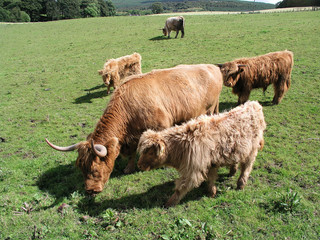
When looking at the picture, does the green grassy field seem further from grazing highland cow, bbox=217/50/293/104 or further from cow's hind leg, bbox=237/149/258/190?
grazing highland cow, bbox=217/50/293/104

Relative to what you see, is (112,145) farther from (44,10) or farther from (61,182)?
(44,10)

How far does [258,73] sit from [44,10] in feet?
277

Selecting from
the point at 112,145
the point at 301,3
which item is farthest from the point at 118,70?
the point at 301,3

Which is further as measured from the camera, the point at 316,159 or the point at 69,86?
the point at 69,86

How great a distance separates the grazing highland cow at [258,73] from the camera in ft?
26.7

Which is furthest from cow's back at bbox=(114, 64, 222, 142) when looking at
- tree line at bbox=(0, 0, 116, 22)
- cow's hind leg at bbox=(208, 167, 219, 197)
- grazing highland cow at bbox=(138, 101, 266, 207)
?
tree line at bbox=(0, 0, 116, 22)

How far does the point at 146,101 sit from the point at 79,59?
15395 mm

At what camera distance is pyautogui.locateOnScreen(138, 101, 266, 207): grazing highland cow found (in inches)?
163

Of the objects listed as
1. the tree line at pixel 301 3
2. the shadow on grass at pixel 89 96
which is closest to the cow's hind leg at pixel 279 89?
the shadow on grass at pixel 89 96

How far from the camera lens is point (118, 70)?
36.3ft

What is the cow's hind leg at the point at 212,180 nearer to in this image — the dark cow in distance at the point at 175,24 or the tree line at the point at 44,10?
the dark cow in distance at the point at 175,24

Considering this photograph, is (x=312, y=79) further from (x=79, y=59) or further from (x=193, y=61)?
(x=79, y=59)

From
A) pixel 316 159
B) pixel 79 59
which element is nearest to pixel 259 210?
pixel 316 159

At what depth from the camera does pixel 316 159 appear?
17.6ft
